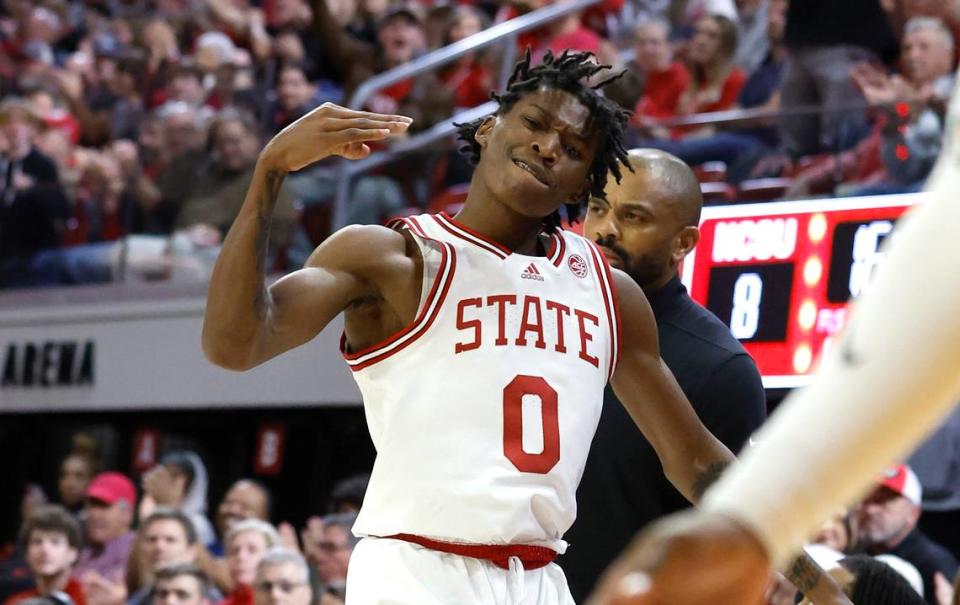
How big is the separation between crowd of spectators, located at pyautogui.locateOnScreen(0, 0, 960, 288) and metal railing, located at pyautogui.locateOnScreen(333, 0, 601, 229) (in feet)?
0.17

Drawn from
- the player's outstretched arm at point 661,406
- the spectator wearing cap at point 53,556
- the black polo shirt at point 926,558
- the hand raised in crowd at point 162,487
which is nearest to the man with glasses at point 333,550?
the spectator wearing cap at point 53,556

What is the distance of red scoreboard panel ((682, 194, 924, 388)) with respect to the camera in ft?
18.7

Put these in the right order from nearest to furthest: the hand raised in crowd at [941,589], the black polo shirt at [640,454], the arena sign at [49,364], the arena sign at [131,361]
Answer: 1. the black polo shirt at [640,454]
2. the hand raised in crowd at [941,589]
3. the arena sign at [131,361]
4. the arena sign at [49,364]

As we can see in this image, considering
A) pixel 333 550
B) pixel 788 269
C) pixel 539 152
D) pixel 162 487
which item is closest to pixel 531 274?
pixel 539 152

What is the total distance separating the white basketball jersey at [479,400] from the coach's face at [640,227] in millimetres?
1076

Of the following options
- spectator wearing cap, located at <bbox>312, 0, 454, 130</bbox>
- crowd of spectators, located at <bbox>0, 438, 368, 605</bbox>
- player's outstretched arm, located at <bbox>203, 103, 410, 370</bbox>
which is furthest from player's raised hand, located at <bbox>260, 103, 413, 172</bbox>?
spectator wearing cap, located at <bbox>312, 0, 454, 130</bbox>

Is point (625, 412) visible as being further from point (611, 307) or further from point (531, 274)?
point (531, 274)

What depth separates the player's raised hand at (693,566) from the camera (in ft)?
3.18

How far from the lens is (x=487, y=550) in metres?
2.74

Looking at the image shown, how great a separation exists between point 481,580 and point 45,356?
8.02 meters

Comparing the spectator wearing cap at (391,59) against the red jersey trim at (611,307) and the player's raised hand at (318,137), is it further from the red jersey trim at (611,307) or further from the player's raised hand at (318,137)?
the player's raised hand at (318,137)

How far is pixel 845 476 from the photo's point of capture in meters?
0.97

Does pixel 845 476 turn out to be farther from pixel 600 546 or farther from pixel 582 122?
pixel 600 546

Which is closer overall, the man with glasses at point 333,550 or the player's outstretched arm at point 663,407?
the player's outstretched arm at point 663,407
